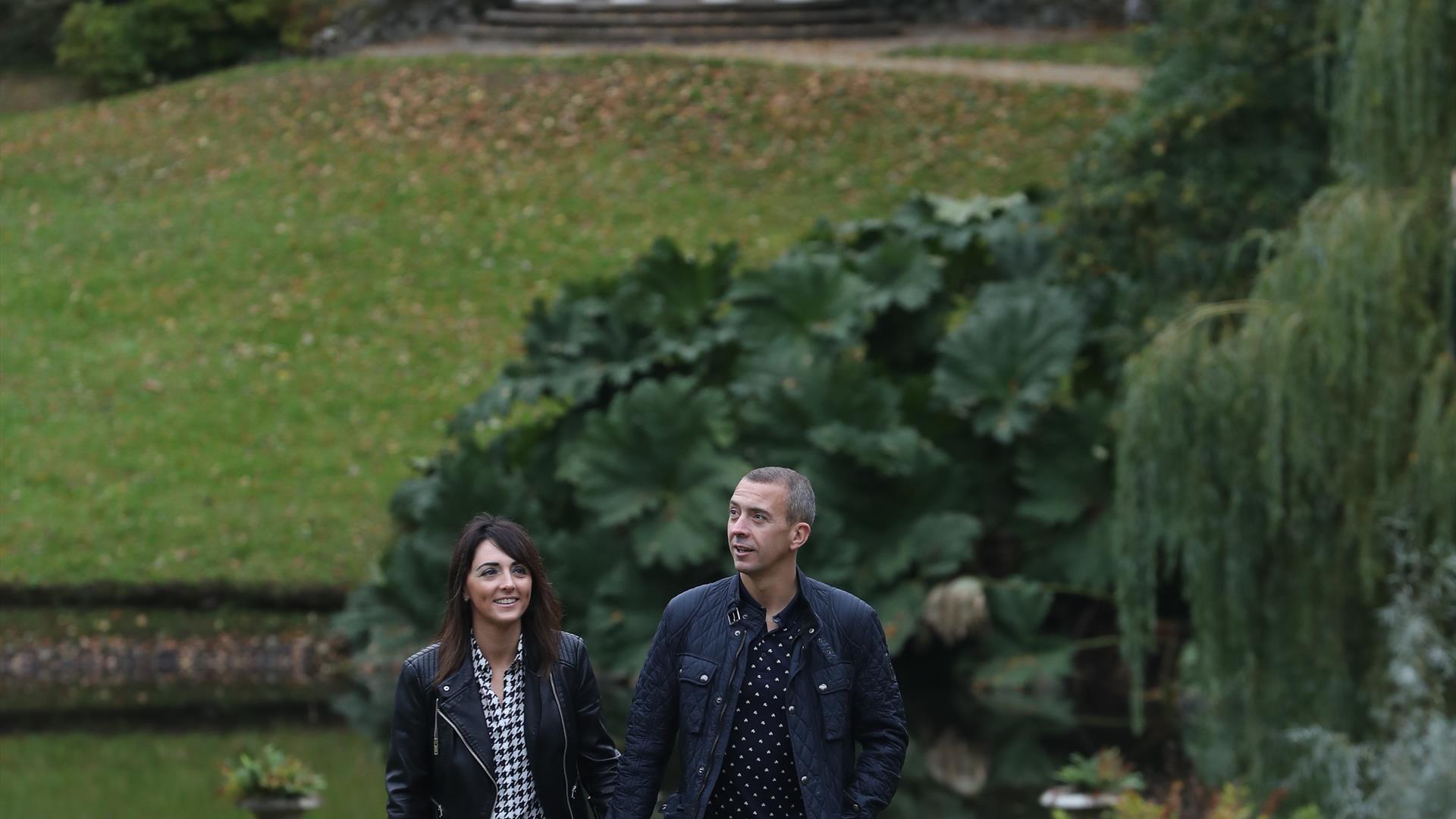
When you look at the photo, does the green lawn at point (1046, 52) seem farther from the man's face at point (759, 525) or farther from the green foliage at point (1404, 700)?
the man's face at point (759, 525)

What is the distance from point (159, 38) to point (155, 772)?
16159 mm

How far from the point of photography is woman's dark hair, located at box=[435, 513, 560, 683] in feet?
11.9

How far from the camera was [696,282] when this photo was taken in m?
15.2

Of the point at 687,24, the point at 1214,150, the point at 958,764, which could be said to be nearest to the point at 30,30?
the point at 687,24

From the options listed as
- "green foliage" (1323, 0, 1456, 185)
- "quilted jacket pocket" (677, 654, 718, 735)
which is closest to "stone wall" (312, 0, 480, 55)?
"green foliage" (1323, 0, 1456, 185)

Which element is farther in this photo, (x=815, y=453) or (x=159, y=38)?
(x=159, y=38)

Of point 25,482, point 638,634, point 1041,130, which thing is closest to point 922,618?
point 638,634

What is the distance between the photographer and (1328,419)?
843cm

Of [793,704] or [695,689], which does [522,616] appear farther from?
[793,704]

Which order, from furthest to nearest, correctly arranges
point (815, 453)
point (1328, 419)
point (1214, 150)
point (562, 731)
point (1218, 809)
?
point (815, 453) → point (1214, 150) → point (1328, 419) → point (1218, 809) → point (562, 731)

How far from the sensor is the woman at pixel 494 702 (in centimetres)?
358

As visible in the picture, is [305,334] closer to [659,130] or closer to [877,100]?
[659,130]

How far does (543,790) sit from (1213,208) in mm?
10147

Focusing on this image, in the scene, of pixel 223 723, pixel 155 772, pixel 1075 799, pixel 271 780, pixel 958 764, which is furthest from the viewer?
pixel 223 723
